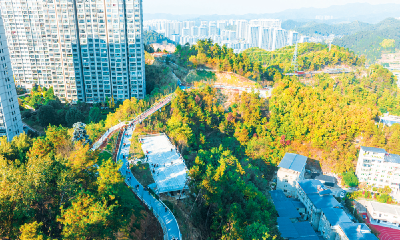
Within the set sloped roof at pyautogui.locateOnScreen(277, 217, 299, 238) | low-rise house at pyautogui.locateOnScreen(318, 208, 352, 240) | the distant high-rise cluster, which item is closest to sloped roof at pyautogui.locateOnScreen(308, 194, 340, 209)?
low-rise house at pyautogui.locateOnScreen(318, 208, 352, 240)

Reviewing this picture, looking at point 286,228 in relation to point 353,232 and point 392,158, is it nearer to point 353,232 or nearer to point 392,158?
point 353,232

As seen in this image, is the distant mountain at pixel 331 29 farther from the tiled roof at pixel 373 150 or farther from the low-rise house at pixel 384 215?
the low-rise house at pixel 384 215

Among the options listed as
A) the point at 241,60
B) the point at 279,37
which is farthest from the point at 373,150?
the point at 279,37

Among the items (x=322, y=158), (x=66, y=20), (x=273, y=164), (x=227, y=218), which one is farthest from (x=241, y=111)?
(x=66, y=20)

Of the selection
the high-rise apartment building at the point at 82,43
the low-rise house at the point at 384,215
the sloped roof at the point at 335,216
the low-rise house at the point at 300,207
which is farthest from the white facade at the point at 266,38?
the sloped roof at the point at 335,216

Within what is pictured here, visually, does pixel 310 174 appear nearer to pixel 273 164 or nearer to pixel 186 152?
pixel 273 164
